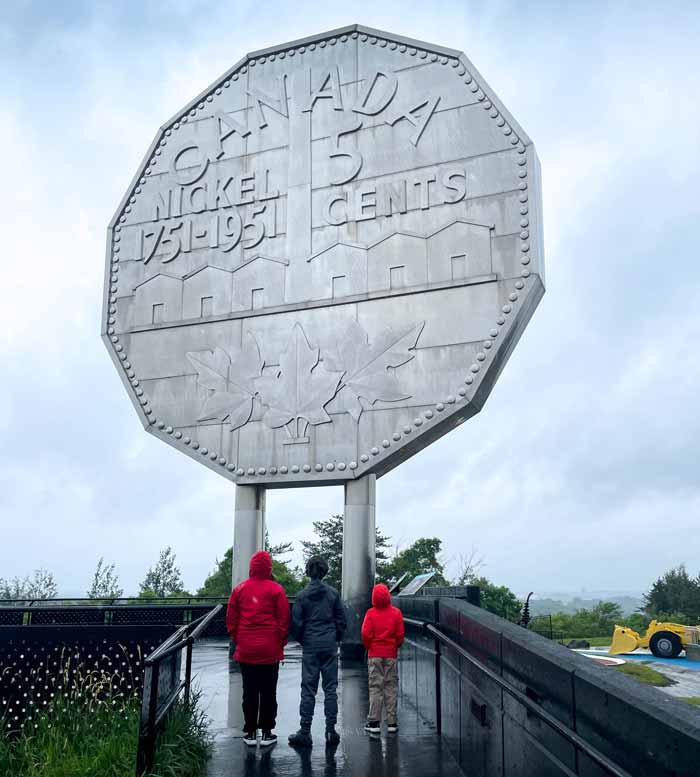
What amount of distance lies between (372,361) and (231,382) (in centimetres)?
279

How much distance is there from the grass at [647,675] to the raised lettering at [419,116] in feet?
41.3

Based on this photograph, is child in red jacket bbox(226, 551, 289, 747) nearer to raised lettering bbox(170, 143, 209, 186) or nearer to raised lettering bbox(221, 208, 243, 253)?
raised lettering bbox(221, 208, 243, 253)

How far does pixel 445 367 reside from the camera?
13078 mm

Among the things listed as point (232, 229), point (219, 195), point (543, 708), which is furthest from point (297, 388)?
point (543, 708)

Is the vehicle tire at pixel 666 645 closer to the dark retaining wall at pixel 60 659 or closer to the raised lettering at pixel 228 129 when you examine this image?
the raised lettering at pixel 228 129

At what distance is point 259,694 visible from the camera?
22.9 ft

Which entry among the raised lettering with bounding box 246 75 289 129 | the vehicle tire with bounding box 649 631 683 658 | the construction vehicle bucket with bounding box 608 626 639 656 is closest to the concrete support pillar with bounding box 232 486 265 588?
the raised lettering with bounding box 246 75 289 129

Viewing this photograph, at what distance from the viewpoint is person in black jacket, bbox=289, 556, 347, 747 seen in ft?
22.2

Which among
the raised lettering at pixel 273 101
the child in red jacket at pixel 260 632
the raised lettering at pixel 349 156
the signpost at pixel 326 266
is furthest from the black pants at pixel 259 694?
the raised lettering at pixel 273 101

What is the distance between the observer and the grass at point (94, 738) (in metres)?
6.08

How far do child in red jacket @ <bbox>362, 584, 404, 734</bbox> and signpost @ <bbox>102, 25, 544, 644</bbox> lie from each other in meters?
5.75

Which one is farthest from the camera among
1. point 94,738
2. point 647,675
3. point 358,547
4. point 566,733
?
point 647,675

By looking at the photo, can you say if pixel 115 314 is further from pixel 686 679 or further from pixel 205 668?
pixel 686 679

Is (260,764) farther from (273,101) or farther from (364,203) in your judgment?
(273,101)
